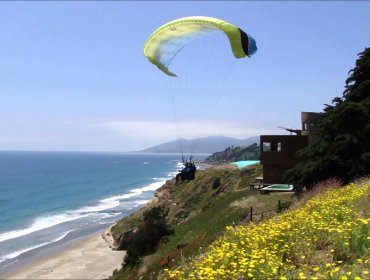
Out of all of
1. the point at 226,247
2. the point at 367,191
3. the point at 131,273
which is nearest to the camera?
the point at 226,247

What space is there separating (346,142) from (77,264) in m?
29.5

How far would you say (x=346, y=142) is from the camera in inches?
908

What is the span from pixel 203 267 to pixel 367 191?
7.90 m

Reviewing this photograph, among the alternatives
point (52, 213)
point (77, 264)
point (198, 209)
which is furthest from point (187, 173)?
point (52, 213)

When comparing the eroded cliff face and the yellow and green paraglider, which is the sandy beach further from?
the yellow and green paraglider

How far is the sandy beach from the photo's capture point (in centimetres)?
3831

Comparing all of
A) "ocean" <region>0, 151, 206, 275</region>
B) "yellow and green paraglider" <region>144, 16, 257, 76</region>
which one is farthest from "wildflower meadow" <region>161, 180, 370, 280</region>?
"ocean" <region>0, 151, 206, 275</region>

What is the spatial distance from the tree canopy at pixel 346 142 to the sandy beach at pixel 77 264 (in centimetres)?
2061

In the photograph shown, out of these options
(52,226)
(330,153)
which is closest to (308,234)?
(330,153)

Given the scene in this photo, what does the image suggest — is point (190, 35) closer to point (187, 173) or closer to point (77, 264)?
point (187, 173)

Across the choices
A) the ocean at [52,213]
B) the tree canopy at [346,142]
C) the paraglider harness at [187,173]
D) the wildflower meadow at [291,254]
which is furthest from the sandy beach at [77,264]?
the wildflower meadow at [291,254]

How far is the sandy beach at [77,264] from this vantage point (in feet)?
126

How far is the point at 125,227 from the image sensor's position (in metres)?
55.3

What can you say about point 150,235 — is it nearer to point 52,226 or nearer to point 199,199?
point 199,199
